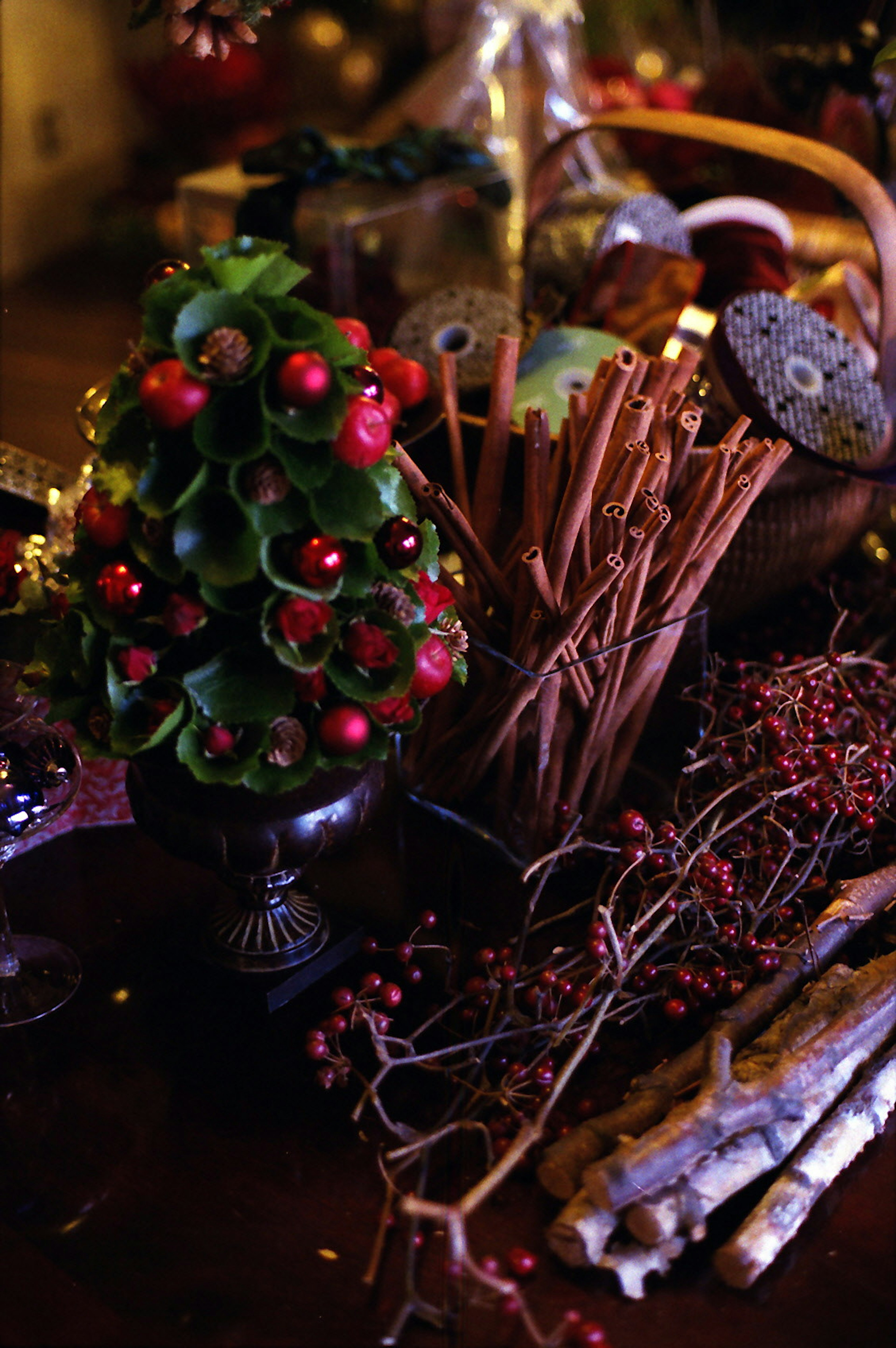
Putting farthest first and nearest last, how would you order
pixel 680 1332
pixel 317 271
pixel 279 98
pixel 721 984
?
pixel 279 98, pixel 317 271, pixel 721 984, pixel 680 1332

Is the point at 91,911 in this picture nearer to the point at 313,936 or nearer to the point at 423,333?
the point at 313,936

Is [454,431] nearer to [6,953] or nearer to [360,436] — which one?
[360,436]

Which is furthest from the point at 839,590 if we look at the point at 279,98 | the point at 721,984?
the point at 279,98

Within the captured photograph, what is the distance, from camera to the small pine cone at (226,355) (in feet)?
1.35

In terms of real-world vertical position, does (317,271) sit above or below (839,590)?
above

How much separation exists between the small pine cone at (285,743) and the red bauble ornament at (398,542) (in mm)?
78

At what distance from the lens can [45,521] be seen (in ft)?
2.16

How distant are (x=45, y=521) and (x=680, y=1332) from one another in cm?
53

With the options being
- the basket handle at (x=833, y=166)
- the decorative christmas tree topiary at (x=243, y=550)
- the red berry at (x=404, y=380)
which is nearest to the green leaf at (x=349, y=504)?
the decorative christmas tree topiary at (x=243, y=550)

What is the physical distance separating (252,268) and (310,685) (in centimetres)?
16

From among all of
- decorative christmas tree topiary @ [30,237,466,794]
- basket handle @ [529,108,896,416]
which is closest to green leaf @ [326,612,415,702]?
decorative christmas tree topiary @ [30,237,466,794]

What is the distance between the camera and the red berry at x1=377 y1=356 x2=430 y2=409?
0.66 meters

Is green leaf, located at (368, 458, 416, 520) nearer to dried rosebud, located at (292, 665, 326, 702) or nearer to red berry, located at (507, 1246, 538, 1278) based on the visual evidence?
dried rosebud, located at (292, 665, 326, 702)

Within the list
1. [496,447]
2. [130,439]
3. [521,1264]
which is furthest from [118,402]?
[521,1264]
